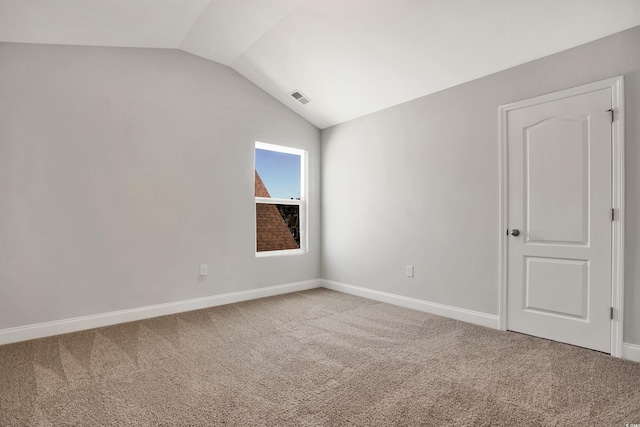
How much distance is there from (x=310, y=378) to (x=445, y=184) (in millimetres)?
2389

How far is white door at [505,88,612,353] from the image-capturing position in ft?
8.25

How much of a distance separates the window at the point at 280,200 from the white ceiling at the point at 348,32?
121 centimetres

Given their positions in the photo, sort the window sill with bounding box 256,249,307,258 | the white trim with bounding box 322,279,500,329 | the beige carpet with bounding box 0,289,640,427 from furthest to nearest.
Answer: the window sill with bounding box 256,249,307,258
the white trim with bounding box 322,279,500,329
the beige carpet with bounding box 0,289,640,427

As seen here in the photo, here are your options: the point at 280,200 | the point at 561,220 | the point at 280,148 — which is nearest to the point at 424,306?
the point at 561,220

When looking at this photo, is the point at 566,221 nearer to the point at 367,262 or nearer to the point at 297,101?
the point at 367,262

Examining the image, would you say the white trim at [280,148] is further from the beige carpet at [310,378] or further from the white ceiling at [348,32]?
the beige carpet at [310,378]

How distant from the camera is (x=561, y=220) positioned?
8.93 ft

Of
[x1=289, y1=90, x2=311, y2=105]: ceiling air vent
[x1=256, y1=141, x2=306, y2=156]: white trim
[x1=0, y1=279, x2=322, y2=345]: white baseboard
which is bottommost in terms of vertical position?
[x1=0, y1=279, x2=322, y2=345]: white baseboard

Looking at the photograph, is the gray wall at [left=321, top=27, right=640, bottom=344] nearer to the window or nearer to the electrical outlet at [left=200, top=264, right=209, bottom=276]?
the window

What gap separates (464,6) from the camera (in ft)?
8.37

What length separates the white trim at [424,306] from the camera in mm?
3146

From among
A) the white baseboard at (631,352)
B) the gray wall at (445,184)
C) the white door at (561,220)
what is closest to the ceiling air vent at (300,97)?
the gray wall at (445,184)

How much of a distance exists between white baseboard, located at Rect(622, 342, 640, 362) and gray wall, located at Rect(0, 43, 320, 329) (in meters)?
3.52

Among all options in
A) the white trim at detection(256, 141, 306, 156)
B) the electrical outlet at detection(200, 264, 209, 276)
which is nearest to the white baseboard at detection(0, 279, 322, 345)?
the electrical outlet at detection(200, 264, 209, 276)
